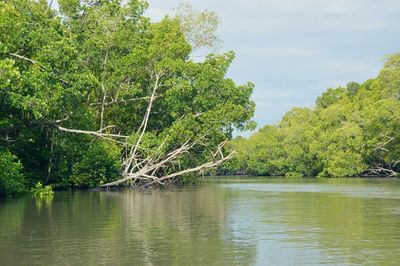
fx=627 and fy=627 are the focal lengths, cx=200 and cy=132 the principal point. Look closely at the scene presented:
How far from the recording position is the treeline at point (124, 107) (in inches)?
1391

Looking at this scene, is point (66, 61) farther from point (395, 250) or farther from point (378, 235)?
point (395, 250)

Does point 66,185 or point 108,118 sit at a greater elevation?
point 108,118

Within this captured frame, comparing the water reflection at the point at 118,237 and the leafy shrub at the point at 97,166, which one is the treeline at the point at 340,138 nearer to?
the leafy shrub at the point at 97,166

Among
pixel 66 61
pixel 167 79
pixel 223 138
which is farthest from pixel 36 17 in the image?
pixel 223 138

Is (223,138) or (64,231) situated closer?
(64,231)

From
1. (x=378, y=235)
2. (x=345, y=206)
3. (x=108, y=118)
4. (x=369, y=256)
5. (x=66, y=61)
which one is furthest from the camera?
(x=108, y=118)

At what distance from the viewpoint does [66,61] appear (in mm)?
28250

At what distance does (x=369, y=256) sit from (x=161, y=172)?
3981cm

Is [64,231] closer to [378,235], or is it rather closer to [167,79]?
[378,235]

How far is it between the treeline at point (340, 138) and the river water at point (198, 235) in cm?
2537

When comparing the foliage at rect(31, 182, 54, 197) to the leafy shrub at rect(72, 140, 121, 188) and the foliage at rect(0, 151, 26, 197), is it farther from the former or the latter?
the leafy shrub at rect(72, 140, 121, 188)

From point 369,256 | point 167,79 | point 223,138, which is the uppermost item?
point 167,79

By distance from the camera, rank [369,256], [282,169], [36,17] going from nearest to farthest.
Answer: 1. [369,256]
2. [36,17]
3. [282,169]

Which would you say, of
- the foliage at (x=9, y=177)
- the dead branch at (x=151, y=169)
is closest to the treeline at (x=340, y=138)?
the dead branch at (x=151, y=169)
